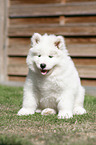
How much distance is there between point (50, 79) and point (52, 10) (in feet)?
13.8

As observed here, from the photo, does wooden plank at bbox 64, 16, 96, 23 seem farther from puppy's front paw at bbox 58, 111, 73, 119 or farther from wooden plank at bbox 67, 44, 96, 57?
puppy's front paw at bbox 58, 111, 73, 119

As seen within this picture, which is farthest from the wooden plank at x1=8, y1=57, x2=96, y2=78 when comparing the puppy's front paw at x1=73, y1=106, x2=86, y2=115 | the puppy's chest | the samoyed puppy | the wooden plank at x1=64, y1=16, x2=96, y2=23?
the puppy's chest

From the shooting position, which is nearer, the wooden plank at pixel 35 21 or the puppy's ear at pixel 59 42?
the puppy's ear at pixel 59 42

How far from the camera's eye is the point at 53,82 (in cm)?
372

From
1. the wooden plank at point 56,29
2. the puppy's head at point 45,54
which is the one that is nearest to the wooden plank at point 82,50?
the wooden plank at point 56,29

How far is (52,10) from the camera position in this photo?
7.41 metres

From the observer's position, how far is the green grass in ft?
8.48

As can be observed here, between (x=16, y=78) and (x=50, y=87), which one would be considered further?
(x=16, y=78)

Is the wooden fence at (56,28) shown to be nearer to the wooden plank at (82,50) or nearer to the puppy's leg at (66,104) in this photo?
the wooden plank at (82,50)

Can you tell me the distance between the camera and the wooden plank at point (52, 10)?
7.04 m

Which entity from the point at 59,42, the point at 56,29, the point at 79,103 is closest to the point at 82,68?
the point at 56,29

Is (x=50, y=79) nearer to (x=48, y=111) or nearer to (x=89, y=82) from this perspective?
(x=48, y=111)

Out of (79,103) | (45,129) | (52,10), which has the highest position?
(52,10)

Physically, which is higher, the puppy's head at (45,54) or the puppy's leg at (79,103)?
the puppy's head at (45,54)
